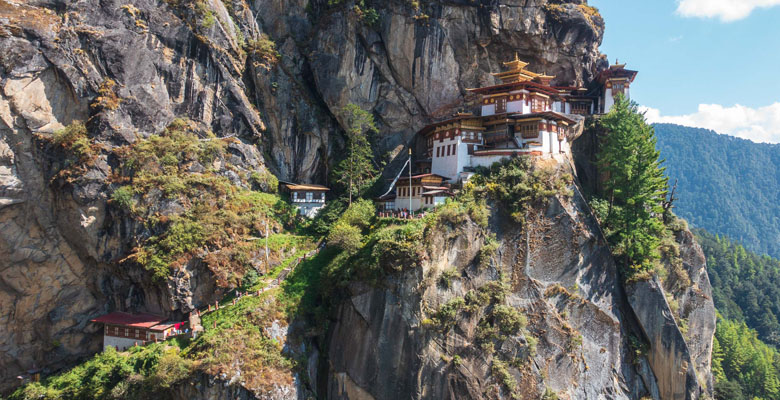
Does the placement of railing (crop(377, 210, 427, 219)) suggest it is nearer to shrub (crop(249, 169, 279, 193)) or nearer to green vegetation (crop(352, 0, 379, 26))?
shrub (crop(249, 169, 279, 193))

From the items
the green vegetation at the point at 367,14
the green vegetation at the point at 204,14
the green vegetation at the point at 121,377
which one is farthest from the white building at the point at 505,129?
the green vegetation at the point at 121,377

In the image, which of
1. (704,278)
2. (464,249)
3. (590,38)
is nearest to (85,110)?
(464,249)

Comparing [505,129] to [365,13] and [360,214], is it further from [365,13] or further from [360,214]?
[365,13]

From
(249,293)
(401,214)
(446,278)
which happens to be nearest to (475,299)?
(446,278)

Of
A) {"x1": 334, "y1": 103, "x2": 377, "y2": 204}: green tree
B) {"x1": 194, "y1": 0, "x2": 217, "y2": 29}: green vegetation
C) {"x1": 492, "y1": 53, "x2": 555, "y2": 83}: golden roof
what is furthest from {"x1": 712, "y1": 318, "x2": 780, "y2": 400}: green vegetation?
{"x1": 194, "y1": 0, "x2": 217, "y2": 29}: green vegetation

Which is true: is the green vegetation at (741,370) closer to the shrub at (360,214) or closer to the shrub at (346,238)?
the shrub at (360,214)
